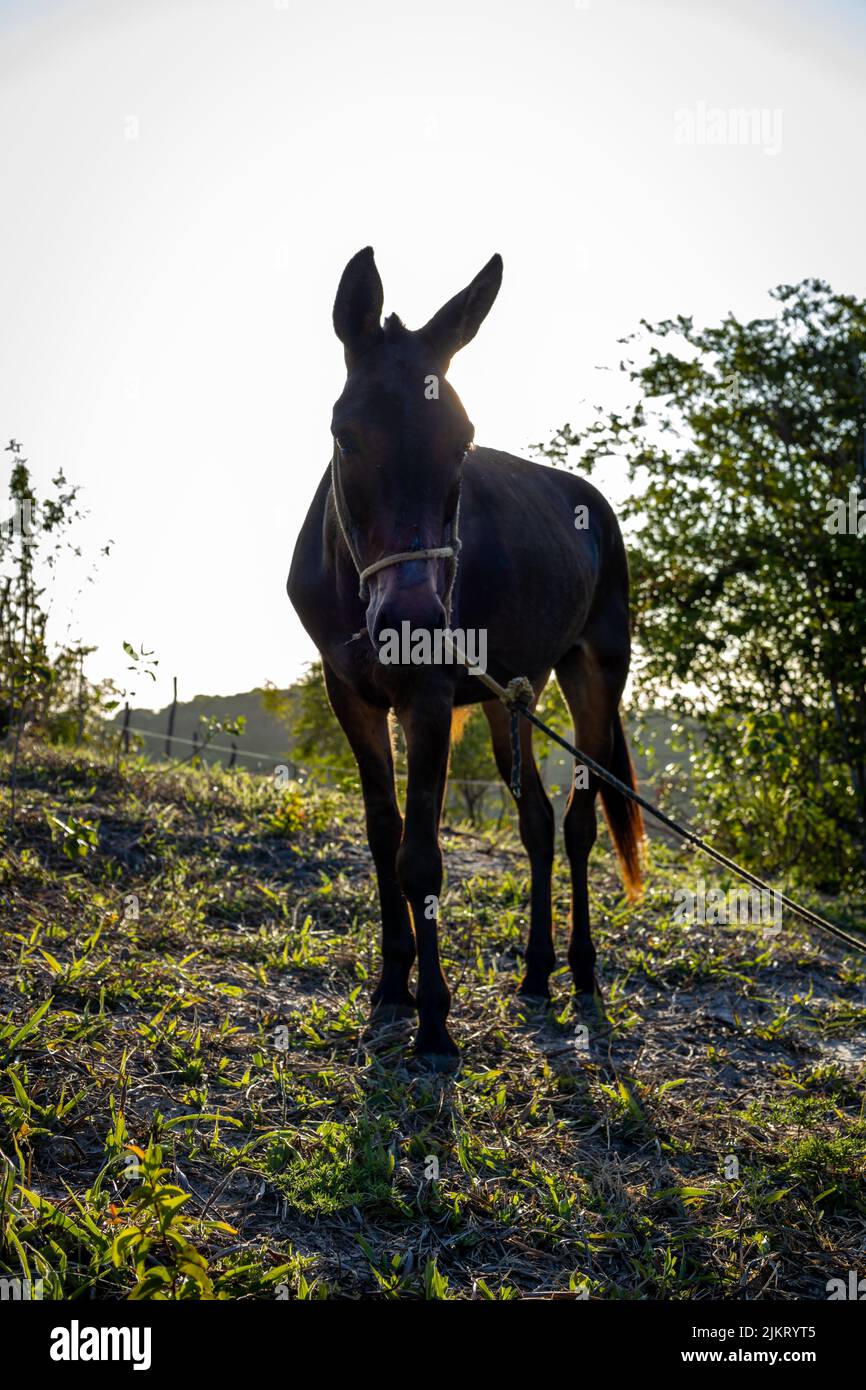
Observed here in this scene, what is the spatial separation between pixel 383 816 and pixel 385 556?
55.3 inches

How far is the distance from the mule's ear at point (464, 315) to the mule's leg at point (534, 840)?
6.01 feet

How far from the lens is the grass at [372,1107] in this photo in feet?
7.84

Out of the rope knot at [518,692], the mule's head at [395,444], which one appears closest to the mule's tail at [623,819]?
the rope knot at [518,692]

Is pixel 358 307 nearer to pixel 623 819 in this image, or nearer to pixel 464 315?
pixel 464 315

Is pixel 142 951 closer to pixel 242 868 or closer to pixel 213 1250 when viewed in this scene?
pixel 242 868

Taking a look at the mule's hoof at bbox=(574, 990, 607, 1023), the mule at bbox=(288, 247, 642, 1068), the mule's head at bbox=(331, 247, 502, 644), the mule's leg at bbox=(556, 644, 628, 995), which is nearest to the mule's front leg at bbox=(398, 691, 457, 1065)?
the mule at bbox=(288, 247, 642, 1068)

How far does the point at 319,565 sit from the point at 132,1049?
6.30 ft

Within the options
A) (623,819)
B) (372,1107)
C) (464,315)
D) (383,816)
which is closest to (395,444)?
(464,315)

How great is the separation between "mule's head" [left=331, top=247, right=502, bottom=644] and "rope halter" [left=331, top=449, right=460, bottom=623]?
0.7 inches

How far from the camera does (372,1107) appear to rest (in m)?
3.23

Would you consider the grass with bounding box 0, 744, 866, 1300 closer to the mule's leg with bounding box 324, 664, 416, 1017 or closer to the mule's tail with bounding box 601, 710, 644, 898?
the mule's leg with bounding box 324, 664, 416, 1017

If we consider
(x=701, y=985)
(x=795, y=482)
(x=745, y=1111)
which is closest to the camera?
(x=745, y=1111)
